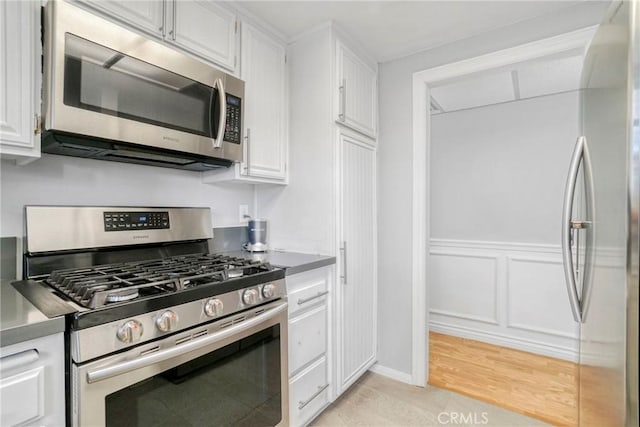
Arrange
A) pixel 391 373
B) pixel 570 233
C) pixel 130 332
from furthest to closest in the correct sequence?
1. pixel 391 373
2. pixel 570 233
3. pixel 130 332

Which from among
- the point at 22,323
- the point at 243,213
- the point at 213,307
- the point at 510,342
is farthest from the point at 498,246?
the point at 22,323

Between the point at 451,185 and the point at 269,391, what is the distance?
260 centimetres

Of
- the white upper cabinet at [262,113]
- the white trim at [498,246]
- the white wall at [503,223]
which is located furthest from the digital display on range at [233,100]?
the white trim at [498,246]

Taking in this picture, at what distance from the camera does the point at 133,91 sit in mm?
1263

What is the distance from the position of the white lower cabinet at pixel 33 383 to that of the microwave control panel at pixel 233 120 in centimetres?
110

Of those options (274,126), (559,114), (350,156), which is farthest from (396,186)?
(559,114)

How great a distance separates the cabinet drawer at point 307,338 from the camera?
1583mm

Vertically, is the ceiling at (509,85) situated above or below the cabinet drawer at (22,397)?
above

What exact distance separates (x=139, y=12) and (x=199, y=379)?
4.91 ft

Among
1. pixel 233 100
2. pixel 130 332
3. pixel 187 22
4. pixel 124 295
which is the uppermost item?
pixel 187 22

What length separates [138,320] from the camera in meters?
0.93

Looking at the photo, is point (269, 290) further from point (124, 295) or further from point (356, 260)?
point (356, 260)

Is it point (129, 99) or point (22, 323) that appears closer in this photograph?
point (22, 323)

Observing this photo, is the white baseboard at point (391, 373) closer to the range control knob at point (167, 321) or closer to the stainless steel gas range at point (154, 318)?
the stainless steel gas range at point (154, 318)
